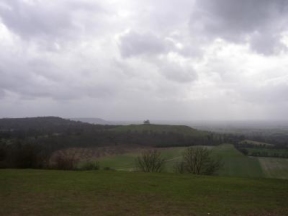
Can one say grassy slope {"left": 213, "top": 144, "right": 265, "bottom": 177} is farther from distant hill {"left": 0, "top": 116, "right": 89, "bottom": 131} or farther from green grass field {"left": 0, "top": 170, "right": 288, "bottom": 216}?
distant hill {"left": 0, "top": 116, "right": 89, "bottom": 131}

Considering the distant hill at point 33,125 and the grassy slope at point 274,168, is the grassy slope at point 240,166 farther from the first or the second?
the distant hill at point 33,125

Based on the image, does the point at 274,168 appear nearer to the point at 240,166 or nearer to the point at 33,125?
the point at 240,166

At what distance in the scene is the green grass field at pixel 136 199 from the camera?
13094mm

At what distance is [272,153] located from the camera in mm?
80750

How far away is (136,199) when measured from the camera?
52.0ft

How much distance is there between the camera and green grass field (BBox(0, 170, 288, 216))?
13094 mm

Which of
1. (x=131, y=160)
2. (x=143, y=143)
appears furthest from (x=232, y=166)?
(x=143, y=143)

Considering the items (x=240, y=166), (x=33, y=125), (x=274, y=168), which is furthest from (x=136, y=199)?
(x=33, y=125)

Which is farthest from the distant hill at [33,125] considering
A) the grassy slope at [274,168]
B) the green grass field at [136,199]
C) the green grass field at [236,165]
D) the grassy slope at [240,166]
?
the green grass field at [136,199]

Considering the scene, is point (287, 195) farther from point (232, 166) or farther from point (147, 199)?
point (232, 166)

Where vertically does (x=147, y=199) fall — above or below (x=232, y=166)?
above

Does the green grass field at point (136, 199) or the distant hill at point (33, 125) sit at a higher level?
the distant hill at point (33, 125)

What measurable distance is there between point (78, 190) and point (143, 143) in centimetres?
Answer: 7140

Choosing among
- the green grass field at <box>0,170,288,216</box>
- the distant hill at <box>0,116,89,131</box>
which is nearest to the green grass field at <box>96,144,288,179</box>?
the green grass field at <box>0,170,288,216</box>
